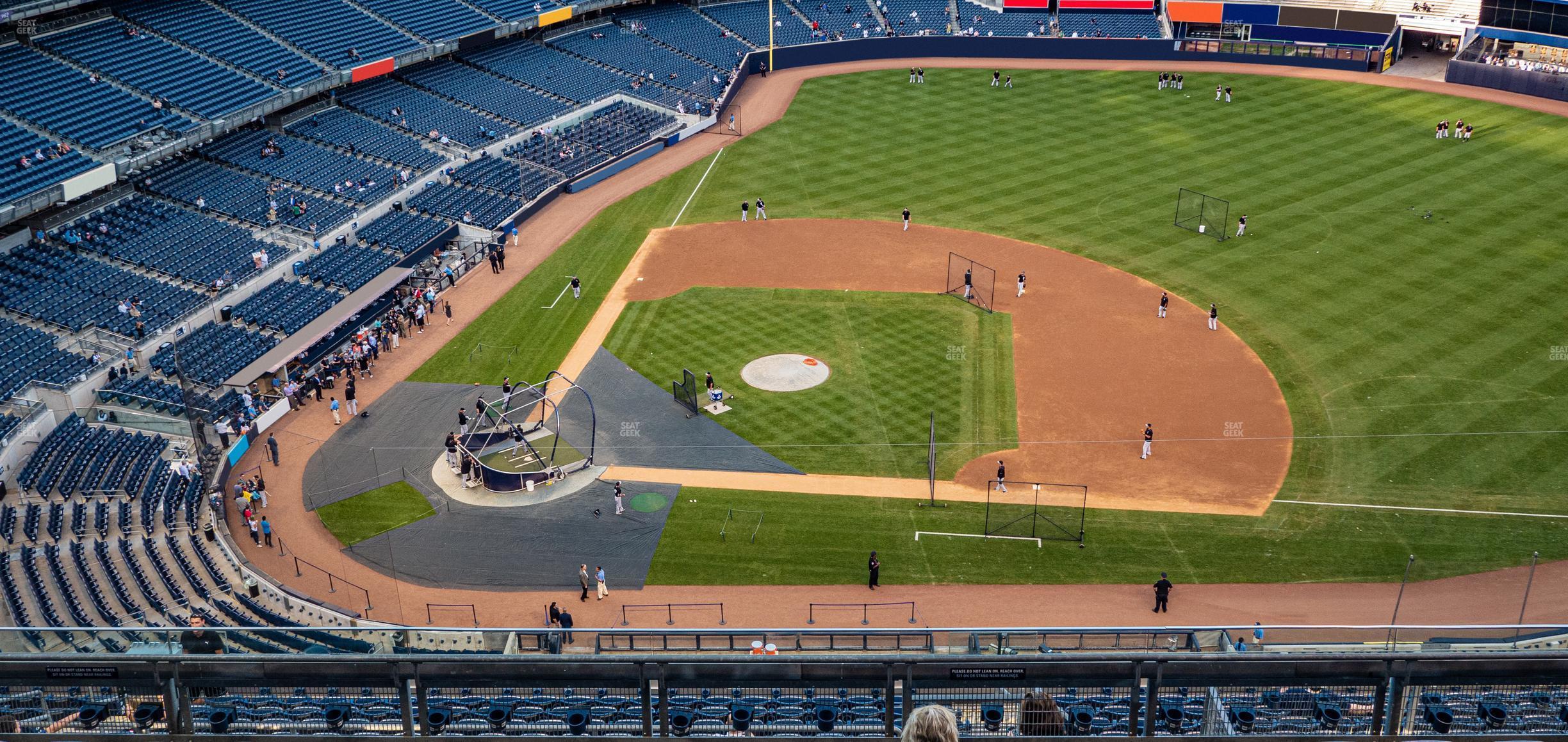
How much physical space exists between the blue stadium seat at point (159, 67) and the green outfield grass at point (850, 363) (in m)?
22.9

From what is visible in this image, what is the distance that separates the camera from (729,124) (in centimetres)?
7512

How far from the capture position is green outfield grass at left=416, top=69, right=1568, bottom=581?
39969mm

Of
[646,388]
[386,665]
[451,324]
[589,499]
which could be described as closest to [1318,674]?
[386,665]

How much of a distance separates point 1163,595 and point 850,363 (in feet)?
56.4

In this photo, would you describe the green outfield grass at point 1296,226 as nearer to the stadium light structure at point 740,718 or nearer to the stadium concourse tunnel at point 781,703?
the stadium concourse tunnel at point 781,703

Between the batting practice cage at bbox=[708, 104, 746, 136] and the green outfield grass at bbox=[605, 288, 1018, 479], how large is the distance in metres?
23.1

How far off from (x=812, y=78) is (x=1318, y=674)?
73.3 m

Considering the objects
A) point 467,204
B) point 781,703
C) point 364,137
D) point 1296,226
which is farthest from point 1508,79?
point 781,703

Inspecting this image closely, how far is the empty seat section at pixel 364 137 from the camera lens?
62.1 meters

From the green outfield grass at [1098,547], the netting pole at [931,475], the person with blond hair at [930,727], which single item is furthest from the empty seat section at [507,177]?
the person with blond hair at [930,727]

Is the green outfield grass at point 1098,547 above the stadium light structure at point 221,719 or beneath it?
beneath

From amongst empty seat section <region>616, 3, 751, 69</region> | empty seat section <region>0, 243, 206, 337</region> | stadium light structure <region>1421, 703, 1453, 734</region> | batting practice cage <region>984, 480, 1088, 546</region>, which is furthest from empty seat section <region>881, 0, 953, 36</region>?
stadium light structure <region>1421, 703, 1453, 734</region>

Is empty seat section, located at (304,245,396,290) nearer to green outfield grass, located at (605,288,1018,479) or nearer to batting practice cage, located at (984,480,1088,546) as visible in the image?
green outfield grass, located at (605,288,1018,479)

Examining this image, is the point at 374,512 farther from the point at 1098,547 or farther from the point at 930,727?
the point at 930,727
